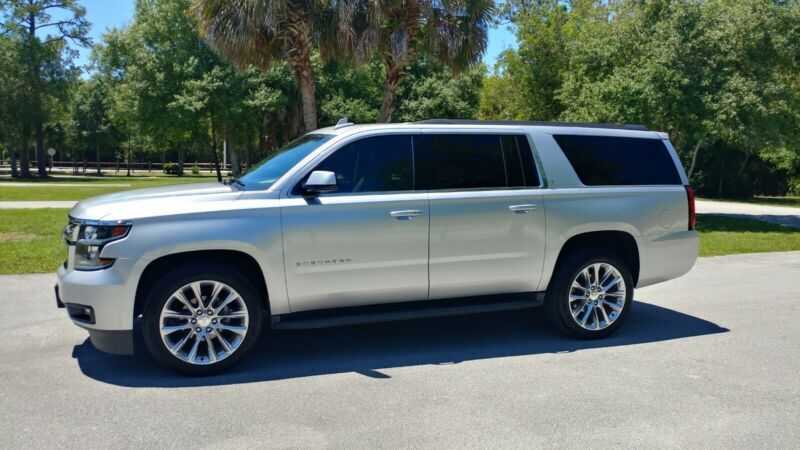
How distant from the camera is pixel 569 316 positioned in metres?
5.96

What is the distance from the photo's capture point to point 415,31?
15672mm

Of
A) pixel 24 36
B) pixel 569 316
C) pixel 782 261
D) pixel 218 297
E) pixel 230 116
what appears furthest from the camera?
pixel 24 36

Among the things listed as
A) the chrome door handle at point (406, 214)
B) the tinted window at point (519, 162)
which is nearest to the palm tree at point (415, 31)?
the tinted window at point (519, 162)

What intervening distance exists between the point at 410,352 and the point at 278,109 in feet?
85.1

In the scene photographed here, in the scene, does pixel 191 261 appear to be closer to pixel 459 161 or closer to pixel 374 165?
pixel 374 165

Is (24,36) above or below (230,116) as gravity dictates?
above

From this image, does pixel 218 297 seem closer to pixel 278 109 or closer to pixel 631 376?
pixel 631 376

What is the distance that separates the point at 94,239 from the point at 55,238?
8755 millimetres

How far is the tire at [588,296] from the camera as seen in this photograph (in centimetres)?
596

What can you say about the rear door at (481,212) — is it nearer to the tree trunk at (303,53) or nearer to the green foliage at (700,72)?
the tree trunk at (303,53)

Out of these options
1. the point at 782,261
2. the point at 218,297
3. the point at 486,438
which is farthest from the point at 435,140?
the point at 782,261

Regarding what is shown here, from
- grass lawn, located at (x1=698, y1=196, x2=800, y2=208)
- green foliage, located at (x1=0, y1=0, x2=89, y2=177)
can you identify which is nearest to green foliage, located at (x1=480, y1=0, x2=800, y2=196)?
grass lawn, located at (x1=698, y1=196, x2=800, y2=208)

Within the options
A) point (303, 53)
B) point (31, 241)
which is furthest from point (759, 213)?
point (31, 241)

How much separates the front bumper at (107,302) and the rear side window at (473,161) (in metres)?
2.45
